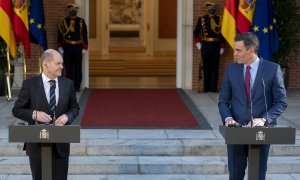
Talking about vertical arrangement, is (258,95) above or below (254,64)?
below

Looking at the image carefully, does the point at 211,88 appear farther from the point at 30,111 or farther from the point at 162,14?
the point at 162,14

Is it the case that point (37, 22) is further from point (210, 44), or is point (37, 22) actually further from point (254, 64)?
point (254, 64)

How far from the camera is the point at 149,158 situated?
9203 mm

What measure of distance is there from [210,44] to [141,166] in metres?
6.41

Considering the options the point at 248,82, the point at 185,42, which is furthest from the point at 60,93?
the point at 185,42

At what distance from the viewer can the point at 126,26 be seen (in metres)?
27.9

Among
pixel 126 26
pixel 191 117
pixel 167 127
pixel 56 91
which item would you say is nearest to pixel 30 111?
pixel 56 91

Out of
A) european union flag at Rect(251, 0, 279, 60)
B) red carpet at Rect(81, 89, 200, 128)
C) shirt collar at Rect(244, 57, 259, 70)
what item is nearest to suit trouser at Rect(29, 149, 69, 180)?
shirt collar at Rect(244, 57, 259, 70)

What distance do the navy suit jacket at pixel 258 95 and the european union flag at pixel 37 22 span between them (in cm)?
789

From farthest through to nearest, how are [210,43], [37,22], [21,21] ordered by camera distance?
[210,43] → [37,22] → [21,21]

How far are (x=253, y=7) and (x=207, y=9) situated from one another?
2.48 metres

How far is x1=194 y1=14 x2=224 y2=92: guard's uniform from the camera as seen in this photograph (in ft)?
48.4

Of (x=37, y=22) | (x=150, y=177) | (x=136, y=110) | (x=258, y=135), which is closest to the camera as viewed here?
(x=258, y=135)

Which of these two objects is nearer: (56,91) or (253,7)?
(56,91)
